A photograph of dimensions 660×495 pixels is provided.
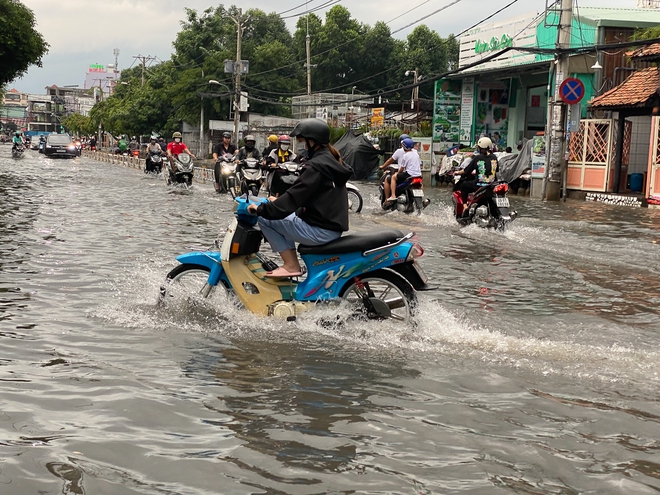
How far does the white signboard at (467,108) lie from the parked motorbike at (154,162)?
39.7ft

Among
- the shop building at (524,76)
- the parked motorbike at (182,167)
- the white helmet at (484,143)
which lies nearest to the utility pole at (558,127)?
the shop building at (524,76)

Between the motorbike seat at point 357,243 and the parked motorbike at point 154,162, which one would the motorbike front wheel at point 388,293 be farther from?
the parked motorbike at point 154,162

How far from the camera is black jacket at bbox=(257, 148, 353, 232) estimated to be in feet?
A: 21.2

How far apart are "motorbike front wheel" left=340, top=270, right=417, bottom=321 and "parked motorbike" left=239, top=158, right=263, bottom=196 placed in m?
14.1

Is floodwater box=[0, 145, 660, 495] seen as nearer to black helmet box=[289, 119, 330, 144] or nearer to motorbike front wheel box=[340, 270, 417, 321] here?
motorbike front wheel box=[340, 270, 417, 321]

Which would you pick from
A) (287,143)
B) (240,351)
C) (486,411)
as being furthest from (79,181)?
(486,411)

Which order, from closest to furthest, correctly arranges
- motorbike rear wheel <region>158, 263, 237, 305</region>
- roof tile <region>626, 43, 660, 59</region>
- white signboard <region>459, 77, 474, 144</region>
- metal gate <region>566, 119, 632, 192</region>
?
motorbike rear wheel <region>158, 263, 237, 305</region>, roof tile <region>626, 43, 660, 59</region>, metal gate <region>566, 119, 632, 192</region>, white signboard <region>459, 77, 474, 144</region>

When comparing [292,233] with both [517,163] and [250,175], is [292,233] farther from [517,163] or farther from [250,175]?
[517,163]

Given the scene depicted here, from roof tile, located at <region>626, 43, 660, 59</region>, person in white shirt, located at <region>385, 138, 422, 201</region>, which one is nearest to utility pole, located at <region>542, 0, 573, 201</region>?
roof tile, located at <region>626, 43, 660, 59</region>

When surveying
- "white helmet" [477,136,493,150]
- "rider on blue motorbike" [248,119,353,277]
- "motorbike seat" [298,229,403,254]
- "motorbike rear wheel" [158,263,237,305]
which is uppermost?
"white helmet" [477,136,493,150]

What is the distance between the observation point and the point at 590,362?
5793mm

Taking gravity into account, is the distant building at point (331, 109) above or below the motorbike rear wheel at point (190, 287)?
above

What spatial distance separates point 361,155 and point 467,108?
5991 mm

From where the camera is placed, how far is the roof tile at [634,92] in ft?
72.2
